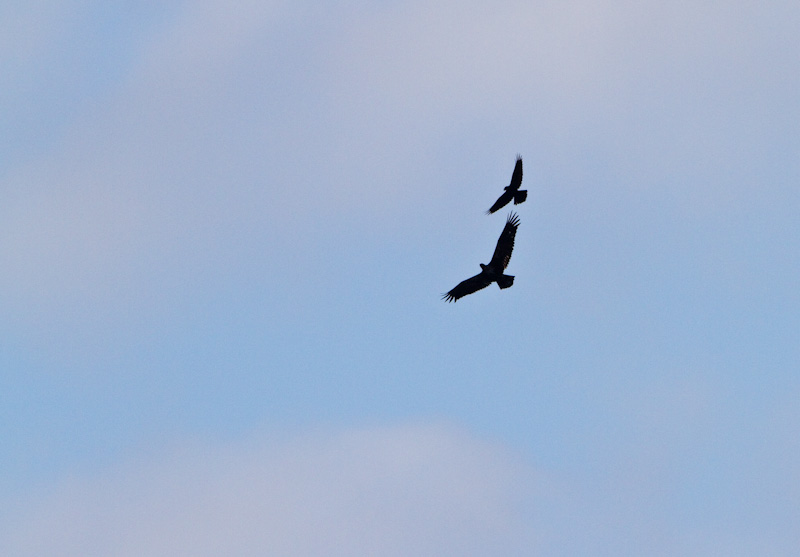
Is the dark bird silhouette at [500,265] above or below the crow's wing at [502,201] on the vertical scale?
below

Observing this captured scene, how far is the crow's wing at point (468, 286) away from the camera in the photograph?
185ft

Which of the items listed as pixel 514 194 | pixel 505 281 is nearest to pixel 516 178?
pixel 514 194

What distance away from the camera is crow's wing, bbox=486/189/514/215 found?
5671 cm

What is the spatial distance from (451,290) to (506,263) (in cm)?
356

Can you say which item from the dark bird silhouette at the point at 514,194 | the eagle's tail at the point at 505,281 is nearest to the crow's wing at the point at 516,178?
the dark bird silhouette at the point at 514,194

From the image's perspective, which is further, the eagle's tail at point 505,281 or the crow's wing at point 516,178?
the crow's wing at point 516,178

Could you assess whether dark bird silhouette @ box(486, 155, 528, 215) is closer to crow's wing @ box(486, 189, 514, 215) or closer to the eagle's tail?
crow's wing @ box(486, 189, 514, 215)

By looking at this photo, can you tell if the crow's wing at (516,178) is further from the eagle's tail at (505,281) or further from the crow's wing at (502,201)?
the eagle's tail at (505,281)

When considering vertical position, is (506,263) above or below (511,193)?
below

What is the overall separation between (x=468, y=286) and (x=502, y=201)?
4954mm

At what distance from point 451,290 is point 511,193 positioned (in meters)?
6.21

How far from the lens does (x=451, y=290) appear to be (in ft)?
189

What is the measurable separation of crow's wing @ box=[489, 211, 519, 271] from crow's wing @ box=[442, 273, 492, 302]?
99 centimetres

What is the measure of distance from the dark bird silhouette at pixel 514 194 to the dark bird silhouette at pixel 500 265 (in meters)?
1.19
